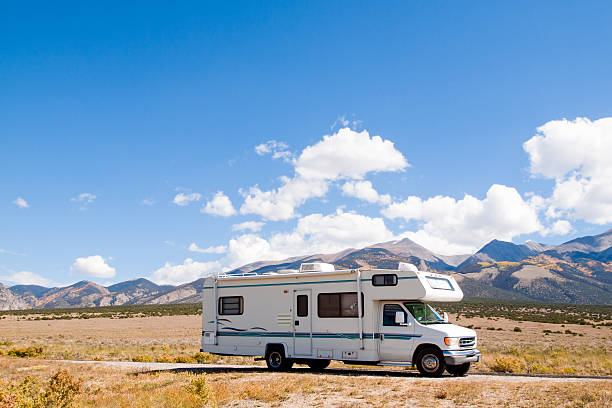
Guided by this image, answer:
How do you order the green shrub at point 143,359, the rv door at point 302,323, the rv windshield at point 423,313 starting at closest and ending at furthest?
the rv windshield at point 423,313 → the rv door at point 302,323 → the green shrub at point 143,359

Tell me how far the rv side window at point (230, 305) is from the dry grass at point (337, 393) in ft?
13.0

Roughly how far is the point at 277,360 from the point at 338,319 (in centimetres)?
262

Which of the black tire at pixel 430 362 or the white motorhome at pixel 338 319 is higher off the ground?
the white motorhome at pixel 338 319

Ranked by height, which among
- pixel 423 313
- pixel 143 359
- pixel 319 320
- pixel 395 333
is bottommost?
pixel 143 359

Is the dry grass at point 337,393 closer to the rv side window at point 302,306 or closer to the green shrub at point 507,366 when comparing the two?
the rv side window at point 302,306

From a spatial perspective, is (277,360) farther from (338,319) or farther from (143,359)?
(143,359)

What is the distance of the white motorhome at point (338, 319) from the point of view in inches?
576

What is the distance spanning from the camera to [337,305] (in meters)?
15.9

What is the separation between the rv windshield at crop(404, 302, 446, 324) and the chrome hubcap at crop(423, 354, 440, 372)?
96 cm

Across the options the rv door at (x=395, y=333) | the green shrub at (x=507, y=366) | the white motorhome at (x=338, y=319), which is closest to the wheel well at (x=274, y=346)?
the white motorhome at (x=338, y=319)

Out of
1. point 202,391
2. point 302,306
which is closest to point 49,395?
point 202,391

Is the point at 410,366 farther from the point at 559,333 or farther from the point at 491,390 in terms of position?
the point at 559,333

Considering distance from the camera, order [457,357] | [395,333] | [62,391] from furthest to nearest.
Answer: [395,333], [457,357], [62,391]

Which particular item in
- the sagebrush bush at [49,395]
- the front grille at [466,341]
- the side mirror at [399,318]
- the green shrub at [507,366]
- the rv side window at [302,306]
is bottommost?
the green shrub at [507,366]
